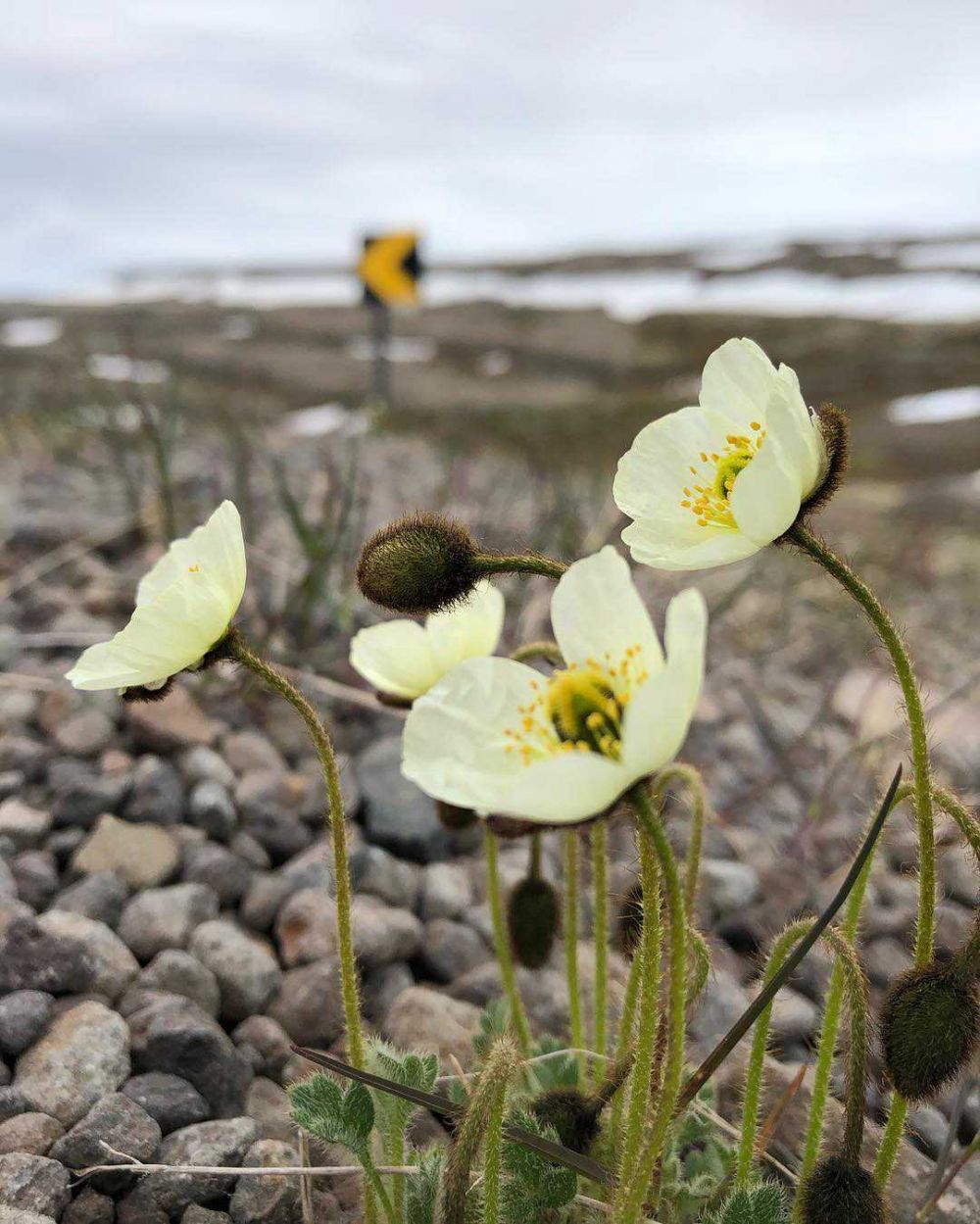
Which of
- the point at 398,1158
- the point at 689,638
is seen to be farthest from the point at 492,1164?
the point at 689,638

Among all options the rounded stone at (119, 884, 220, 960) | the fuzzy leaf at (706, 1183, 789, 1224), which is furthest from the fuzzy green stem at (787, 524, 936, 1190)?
the rounded stone at (119, 884, 220, 960)

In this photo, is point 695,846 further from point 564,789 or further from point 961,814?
point 564,789

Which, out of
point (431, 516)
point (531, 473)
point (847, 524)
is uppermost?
point (431, 516)

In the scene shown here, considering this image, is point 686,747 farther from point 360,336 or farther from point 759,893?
point 360,336

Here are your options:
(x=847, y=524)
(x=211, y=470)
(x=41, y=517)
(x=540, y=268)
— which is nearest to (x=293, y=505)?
(x=41, y=517)

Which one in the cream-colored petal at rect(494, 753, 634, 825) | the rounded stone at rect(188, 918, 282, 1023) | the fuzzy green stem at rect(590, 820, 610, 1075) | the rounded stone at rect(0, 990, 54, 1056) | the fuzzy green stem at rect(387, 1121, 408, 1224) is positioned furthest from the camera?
the rounded stone at rect(188, 918, 282, 1023)

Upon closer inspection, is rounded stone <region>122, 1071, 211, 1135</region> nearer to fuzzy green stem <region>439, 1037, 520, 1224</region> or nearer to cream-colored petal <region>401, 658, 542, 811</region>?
fuzzy green stem <region>439, 1037, 520, 1224</region>
